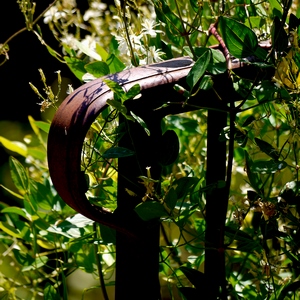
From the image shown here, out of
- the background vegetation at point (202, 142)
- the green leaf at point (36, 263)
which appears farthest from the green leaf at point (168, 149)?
the green leaf at point (36, 263)

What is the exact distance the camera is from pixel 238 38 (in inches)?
24.5

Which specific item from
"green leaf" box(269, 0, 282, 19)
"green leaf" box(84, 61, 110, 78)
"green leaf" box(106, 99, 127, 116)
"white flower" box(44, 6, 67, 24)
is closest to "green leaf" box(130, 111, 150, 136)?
"green leaf" box(106, 99, 127, 116)

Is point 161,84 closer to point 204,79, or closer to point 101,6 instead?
point 204,79

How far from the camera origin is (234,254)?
1033mm

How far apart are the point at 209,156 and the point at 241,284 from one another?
10.2 inches

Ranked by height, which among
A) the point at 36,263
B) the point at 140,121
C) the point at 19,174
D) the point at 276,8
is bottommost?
the point at 36,263

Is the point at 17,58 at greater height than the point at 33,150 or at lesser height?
greater

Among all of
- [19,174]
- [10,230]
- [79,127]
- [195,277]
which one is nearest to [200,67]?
[79,127]

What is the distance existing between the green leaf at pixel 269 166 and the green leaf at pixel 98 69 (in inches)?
8.0

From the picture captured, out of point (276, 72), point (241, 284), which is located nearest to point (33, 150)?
point (241, 284)

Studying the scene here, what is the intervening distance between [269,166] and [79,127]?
0.23m

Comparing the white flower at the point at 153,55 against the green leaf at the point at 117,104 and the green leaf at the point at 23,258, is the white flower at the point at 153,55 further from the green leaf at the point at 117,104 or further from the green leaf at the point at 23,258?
the green leaf at the point at 23,258

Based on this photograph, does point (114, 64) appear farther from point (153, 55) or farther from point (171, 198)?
point (171, 198)

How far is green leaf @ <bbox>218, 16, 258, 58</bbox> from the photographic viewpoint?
2.01 feet
